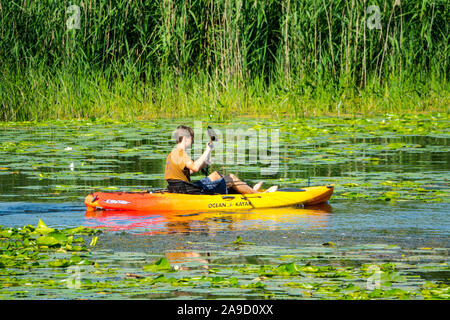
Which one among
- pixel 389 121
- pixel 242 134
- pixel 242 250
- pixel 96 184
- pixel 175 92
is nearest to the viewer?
pixel 242 250

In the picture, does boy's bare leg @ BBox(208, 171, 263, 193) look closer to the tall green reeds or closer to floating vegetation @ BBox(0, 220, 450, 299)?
floating vegetation @ BBox(0, 220, 450, 299)

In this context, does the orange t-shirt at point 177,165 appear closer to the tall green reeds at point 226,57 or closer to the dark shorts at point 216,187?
the dark shorts at point 216,187

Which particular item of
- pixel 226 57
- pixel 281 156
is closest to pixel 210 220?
pixel 281 156

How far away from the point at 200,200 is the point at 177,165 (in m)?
0.50

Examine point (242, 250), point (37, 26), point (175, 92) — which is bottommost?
point (242, 250)

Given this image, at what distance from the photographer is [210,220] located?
8547 mm

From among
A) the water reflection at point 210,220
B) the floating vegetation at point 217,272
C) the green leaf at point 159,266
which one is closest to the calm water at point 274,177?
the water reflection at point 210,220

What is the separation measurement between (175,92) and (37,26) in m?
2.69

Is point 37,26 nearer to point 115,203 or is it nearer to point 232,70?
point 232,70

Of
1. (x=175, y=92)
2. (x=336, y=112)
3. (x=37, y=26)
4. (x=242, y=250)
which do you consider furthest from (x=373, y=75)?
(x=242, y=250)

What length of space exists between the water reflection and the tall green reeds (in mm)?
6975

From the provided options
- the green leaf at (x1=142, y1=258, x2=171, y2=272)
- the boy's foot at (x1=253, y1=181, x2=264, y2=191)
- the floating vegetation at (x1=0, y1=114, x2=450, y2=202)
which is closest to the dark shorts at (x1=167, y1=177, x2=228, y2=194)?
the boy's foot at (x1=253, y1=181, x2=264, y2=191)

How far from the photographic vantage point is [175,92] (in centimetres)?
1655

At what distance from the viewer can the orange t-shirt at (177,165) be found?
944 centimetres
